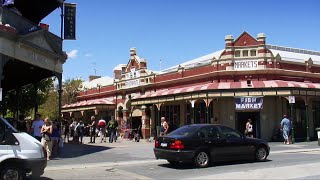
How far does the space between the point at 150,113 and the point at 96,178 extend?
26367mm

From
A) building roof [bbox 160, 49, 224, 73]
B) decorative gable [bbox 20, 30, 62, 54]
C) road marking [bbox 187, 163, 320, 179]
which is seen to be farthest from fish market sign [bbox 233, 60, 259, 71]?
road marking [bbox 187, 163, 320, 179]

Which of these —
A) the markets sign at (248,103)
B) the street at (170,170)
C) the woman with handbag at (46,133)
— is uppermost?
the markets sign at (248,103)

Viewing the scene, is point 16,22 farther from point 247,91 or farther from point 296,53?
point 296,53

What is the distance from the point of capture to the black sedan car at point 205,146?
1295 centimetres

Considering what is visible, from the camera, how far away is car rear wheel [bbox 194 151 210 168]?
13.0 m

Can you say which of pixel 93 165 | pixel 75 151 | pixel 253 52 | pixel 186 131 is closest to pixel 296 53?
pixel 253 52

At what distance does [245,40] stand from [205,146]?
17.8m

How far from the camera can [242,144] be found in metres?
14.1

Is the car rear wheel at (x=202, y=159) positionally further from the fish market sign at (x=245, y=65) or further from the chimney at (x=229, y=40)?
the chimney at (x=229, y=40)

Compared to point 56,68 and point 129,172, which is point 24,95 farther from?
point 129,172

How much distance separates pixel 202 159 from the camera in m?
13.2

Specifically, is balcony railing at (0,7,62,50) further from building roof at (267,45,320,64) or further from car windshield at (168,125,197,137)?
building roof at (267,45,320,64)

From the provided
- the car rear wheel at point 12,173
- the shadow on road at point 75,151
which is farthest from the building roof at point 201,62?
the car rear wheel at point 12,173

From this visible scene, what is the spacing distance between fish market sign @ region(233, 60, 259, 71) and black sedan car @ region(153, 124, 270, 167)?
15169 millimetres
